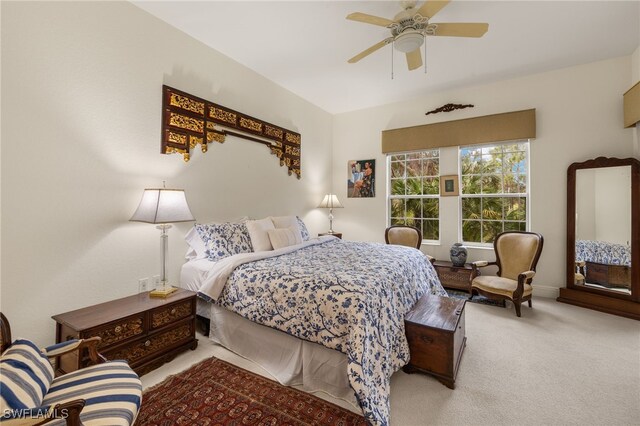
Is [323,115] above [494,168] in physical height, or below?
above

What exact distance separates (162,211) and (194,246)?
71 cm

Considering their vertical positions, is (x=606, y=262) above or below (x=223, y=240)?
below

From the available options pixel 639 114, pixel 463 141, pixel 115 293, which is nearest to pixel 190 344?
pixel 115 293

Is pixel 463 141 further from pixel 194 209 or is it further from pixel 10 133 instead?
pixel 10 133

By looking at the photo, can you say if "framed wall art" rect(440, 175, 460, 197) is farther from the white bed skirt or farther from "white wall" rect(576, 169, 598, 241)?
the white bed skirt

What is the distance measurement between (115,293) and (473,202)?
15.3 feet

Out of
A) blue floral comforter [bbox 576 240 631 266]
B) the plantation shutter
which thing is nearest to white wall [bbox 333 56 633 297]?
the plantation shutter

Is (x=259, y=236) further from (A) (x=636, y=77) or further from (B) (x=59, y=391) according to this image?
(A) (x=636, y=77)

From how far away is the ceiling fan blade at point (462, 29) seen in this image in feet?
7.02

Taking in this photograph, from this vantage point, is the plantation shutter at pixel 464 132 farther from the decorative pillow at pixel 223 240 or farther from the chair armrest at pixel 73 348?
the chair armrest at pixel 73 348

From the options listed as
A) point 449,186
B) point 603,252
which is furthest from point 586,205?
point 449,186

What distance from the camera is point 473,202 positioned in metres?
4.35

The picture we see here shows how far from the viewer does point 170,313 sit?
2.20 m

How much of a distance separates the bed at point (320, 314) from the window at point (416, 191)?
217 centimetres
